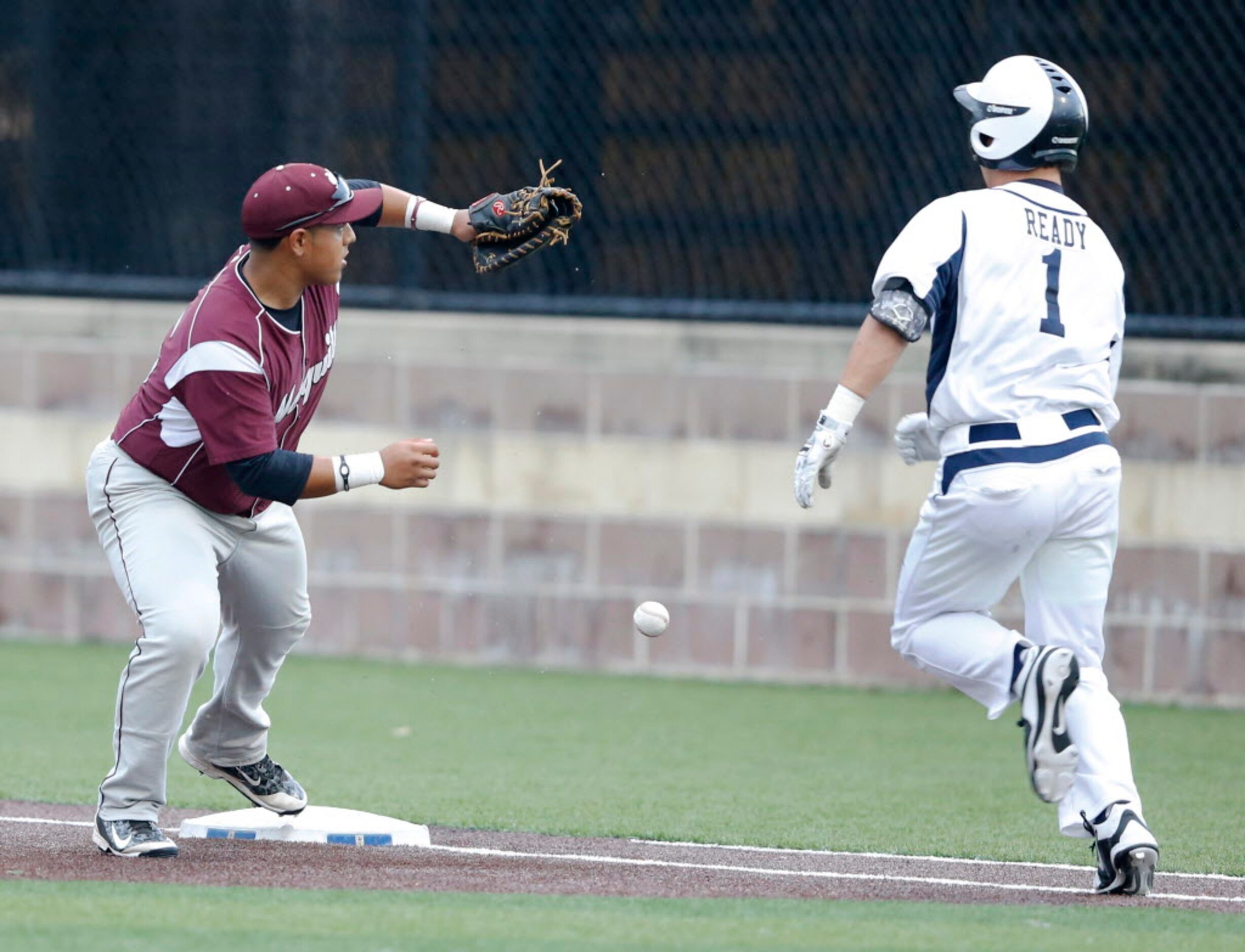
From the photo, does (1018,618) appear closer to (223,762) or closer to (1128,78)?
(1128,78)

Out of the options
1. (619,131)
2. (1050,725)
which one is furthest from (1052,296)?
(619,131)

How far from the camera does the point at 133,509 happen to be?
5.62m

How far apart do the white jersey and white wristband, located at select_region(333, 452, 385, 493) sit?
Result: 4.74ft

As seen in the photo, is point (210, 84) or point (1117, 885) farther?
point (210, 84)

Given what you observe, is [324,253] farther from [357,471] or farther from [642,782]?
[642,782]

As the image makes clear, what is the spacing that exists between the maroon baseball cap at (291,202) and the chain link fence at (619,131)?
4635 mm

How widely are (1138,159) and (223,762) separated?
5.76 m

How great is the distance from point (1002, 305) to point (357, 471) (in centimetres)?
181

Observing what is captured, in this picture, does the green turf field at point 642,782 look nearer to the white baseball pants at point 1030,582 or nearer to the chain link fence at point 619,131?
the white baseball pants at point 1030,582

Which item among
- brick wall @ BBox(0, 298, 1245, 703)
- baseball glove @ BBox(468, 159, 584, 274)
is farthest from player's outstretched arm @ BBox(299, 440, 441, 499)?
brick wall @ BBox(0, 298, 1245, 703)

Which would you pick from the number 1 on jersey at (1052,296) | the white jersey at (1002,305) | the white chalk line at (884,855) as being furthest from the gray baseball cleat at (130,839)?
the number 1 on jersey at (1052,296)

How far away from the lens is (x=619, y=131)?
10133 mm

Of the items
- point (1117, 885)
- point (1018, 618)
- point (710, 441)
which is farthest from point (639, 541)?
point (1117, 885)

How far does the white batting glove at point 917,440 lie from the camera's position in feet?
18.2
